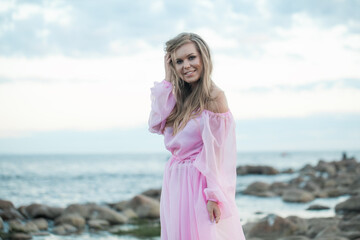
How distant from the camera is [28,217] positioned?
11047 mm

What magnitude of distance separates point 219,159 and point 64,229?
738 cm

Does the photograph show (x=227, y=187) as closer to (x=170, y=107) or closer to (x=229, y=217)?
(x=229, y=217)

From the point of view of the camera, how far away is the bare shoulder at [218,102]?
3.13m

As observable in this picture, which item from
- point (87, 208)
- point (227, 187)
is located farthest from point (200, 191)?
point (87, 208)

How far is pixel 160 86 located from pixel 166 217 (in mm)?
1010

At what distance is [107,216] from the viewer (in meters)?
10.7

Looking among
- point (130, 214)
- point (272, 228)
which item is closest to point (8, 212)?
point (130, 214)

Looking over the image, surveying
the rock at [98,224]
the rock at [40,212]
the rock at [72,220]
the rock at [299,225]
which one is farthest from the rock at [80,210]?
the rock at [299,225]

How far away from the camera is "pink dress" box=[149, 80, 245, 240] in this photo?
3.00 meters

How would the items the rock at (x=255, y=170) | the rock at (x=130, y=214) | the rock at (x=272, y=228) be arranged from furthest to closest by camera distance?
the rock at (x=255, y=170) < the rock at (x=130, y=214) < the rock at (x=272, y=228)

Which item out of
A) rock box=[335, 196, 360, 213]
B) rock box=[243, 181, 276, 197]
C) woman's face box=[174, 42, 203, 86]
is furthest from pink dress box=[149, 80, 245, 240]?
rock box=[243, 181, 276, 197]

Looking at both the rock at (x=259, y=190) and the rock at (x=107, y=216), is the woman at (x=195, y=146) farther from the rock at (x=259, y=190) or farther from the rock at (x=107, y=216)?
the rock at (x=259, y=190)

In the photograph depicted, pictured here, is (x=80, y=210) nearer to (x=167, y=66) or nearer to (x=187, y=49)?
(x=167, y=66)

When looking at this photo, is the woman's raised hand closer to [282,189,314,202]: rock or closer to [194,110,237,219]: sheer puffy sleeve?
[194,110,237,219]: sheer puffy sleeve
